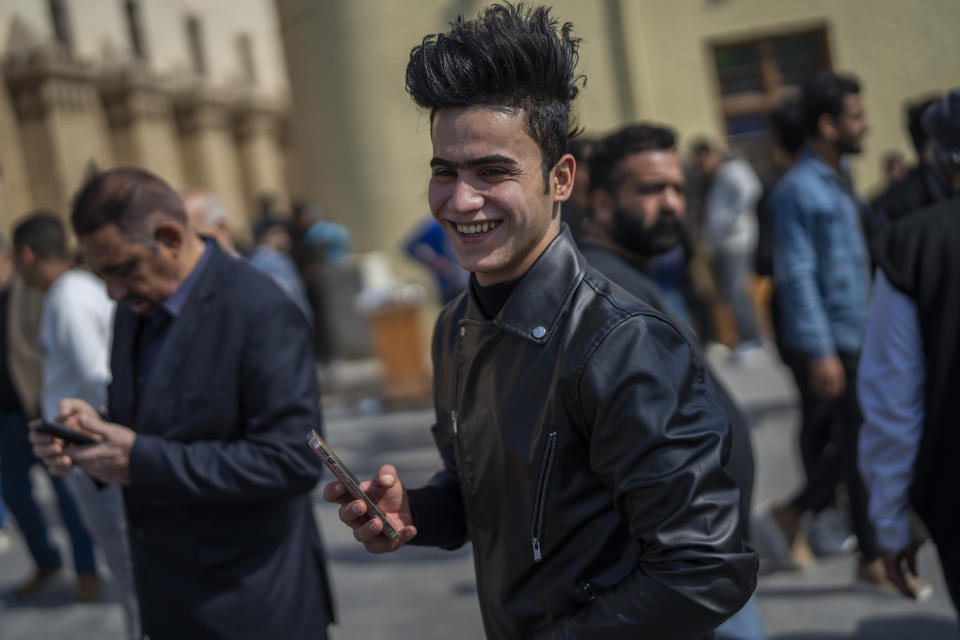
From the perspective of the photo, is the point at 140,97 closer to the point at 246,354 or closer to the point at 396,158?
Result: the point at 396,158

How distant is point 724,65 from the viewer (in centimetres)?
1194

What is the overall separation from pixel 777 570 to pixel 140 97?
22454mm

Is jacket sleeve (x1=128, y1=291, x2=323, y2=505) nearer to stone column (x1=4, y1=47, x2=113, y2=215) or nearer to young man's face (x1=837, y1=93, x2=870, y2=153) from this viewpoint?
young man's face (x1=837, y1=93, x2=870, y2=153)

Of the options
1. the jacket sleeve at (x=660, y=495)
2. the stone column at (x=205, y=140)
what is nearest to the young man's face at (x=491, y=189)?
the jacket sleeve at (x=660, y=495)

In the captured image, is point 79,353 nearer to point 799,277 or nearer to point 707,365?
point 707,365

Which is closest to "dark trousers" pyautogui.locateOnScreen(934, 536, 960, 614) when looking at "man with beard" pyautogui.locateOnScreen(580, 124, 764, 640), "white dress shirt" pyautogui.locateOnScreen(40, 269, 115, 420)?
"man with beard" pyautogui.locateOnScreen(580, 124, 764, 640)

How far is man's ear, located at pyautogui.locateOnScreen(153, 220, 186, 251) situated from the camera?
105 inches

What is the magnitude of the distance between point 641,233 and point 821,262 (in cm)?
169

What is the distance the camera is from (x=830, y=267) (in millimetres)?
4301

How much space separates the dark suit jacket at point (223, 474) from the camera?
247cm

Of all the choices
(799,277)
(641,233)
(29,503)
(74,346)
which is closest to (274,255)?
(29,503)

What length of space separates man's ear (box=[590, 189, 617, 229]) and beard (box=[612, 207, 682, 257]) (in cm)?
2

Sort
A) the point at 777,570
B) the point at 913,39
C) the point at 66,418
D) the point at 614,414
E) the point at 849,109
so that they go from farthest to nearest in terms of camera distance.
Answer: the point at 913,39 → the point at 777,570 → the point at 849,109 → the point at 66,418 → the point at 614,414

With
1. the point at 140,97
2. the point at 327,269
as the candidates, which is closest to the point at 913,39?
the point at 327,269
